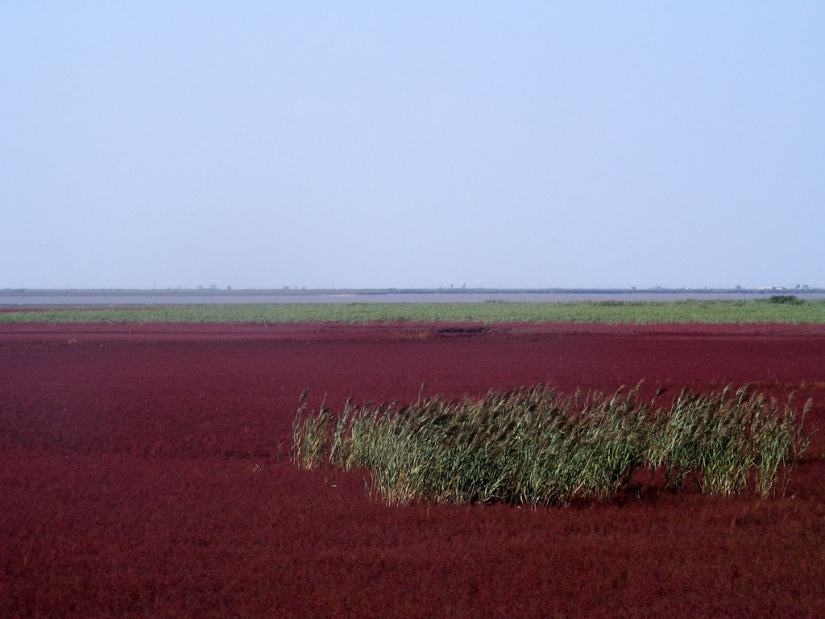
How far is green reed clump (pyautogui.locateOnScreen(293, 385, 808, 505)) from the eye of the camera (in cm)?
910

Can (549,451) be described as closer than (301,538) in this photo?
No

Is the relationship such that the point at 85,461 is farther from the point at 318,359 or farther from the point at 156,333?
the point at 156,333

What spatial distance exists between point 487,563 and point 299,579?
1.58 m

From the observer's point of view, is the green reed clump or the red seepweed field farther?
the green reed clump

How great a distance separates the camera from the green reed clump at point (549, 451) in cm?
910

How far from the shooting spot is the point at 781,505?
8.81m

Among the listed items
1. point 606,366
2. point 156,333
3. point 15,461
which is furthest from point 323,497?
point 156,333

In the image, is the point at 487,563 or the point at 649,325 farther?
the point at 649,325

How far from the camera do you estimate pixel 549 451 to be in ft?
29.7

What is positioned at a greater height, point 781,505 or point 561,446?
point 561,446

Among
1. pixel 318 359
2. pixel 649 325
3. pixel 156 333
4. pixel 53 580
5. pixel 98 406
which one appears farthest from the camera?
pixel 649 325

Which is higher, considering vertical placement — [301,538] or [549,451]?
[549,451]

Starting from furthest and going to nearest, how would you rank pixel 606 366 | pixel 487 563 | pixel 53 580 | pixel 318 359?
pixel 318 359, pixel 606 366, pixel 487 563, pixel 53 580

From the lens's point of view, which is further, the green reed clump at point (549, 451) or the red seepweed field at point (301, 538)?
the green reed clump at point (549, 451)
